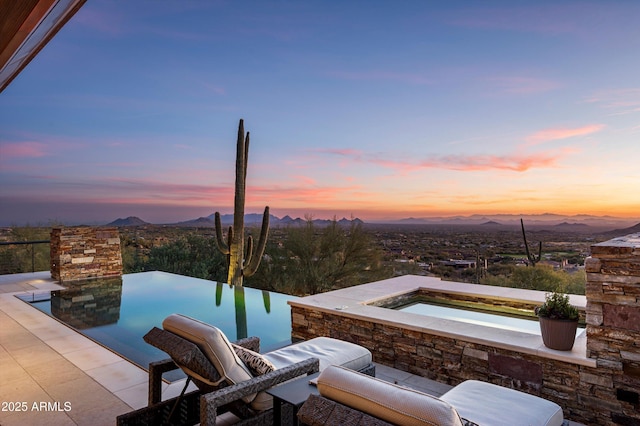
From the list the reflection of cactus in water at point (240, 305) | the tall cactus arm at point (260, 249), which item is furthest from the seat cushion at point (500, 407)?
the tall cactus arm at point (260, 249)

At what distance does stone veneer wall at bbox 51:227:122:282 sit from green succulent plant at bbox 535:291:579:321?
9.69 metres

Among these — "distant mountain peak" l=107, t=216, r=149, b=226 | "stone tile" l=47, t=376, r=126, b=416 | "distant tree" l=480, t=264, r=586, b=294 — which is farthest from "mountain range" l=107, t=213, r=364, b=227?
"stone tile" l=47, t=376, r=126, b=416

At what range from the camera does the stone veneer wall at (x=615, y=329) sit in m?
2.86

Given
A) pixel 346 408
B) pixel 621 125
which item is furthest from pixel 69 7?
pixel 621 125

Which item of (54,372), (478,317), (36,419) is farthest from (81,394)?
(478,317)

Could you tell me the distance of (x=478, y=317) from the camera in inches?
193

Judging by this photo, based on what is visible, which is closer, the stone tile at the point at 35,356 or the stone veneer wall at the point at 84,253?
the stone tile at the point at 35,356

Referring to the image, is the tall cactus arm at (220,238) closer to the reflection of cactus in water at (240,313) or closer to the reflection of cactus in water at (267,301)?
the reflection of cactus in water at (240,313)

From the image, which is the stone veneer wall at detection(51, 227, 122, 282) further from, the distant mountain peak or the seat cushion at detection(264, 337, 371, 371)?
the seat cushion at detection(264, 337, 371, 371)

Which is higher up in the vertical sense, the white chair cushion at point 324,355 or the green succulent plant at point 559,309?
the green succulent plant at point 559,309

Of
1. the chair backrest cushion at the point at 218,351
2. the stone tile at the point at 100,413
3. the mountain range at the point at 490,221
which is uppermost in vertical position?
the mountain range at the point at 490,221

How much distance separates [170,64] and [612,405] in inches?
382

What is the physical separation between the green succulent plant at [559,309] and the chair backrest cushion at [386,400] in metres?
2.29

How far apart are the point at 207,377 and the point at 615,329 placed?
2887 millimetres
